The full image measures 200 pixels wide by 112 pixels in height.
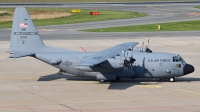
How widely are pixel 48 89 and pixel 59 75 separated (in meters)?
7.34

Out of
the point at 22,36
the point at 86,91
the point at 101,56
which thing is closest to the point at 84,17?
the point at 22,36

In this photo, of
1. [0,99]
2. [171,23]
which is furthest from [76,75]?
[171,23]

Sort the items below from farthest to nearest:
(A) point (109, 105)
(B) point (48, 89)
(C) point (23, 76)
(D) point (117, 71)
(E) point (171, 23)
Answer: (E) point (171, 23) → (C) point (23, 76) → (D) point (117, 71) → (B) point (48, 89) → (A) point (109, 105)

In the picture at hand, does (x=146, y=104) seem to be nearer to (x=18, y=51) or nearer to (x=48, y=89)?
(x=48, y=89)

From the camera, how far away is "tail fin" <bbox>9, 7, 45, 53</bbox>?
44062 mm

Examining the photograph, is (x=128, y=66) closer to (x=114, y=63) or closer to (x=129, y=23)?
(x=114, y=63)

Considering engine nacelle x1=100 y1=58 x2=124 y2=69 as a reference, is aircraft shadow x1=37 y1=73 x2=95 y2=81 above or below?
below

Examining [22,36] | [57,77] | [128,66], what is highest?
[22,36]

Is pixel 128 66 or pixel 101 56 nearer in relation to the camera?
pixel 101 56

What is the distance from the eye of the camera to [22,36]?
1741 inches

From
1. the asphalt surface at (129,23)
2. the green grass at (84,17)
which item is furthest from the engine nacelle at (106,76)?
the green grass at (84,17)

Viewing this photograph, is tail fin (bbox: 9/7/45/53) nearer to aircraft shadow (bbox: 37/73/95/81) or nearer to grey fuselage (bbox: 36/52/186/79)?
grey fuselage (bbox: 36/52/186/79)

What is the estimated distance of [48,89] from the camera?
39156 mm

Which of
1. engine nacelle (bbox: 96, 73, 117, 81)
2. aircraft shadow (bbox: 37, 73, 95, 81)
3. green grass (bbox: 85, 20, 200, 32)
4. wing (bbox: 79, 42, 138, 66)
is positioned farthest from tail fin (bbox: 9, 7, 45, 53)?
green grass (bbox: 85, 20, 200, 32)
